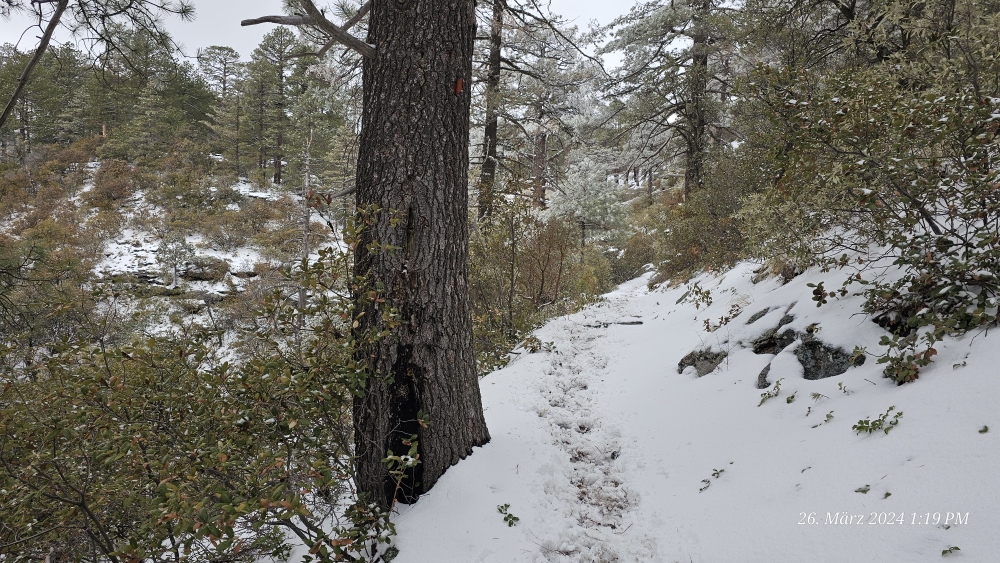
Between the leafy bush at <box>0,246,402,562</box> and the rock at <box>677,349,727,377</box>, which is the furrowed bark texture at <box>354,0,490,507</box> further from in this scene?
the rock at <box>677,349,727,377</box>

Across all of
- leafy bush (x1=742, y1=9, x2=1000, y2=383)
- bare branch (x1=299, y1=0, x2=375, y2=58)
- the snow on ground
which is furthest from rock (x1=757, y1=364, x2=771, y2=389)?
bare branch (x1=299, y1=0, x2=375, y2=58)

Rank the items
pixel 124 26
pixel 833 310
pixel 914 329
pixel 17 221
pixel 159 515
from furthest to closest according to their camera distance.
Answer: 1. pixel 17 221
2. pixel 833 310
3. pixel 124 26
4. pixel 914 329
5. pixel 159 515

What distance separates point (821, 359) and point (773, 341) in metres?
0.76

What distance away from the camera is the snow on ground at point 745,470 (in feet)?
5.76

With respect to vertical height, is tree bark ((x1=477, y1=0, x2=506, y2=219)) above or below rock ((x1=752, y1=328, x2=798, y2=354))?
above

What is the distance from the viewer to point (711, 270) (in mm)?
8758

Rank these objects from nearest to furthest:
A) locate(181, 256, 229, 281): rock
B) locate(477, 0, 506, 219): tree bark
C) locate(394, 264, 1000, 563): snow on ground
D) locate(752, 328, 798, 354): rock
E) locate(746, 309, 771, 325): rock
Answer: locate(394, 264, 1000, 563): snow on ground, locate(752, 328, 798, 354): rock, locate(746, 309, 771, 325): rock, locate(477, 0, 506, 219): tree bark, locate(181, 256, 229, 281): rock

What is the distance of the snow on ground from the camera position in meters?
1.75

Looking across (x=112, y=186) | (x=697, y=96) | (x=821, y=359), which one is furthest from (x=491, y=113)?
(x=112, y=186)

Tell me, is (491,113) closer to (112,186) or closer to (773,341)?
(773,341)

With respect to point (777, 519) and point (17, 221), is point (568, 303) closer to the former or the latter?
point (777, 519)

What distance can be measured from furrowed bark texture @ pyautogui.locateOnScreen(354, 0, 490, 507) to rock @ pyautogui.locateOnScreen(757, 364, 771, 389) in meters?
2.61

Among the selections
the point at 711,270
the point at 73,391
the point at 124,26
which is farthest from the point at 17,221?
the point at 711,270

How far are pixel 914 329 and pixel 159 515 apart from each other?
4077 millimetres
